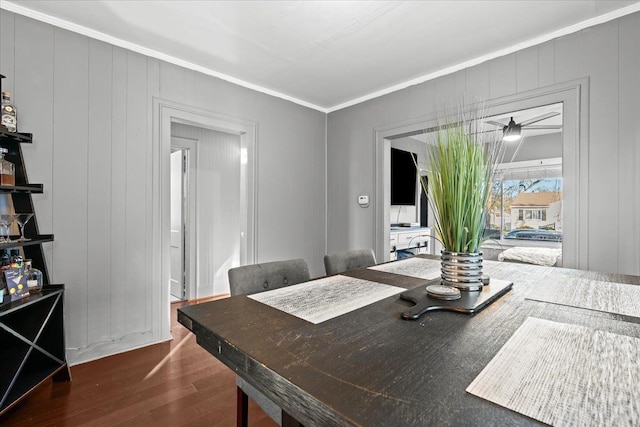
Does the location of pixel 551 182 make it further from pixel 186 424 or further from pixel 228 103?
pixel 186 424

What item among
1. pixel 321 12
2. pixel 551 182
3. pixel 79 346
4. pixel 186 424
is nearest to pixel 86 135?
pixel 79 346

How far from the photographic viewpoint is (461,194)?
1.17 meters

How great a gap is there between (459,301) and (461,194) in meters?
Answer: 0.39

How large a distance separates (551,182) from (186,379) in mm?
6334

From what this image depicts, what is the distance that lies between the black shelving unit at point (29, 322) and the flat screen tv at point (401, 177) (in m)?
4.21

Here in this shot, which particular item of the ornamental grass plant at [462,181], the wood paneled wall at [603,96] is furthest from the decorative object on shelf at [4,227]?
the wood paneled wall at [603,96]

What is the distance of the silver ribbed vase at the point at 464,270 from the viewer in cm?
122

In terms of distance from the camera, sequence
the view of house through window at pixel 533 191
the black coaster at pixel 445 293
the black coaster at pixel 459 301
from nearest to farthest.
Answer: the black coaster at pixel 459 301, the black coaster at pixel 445 293, the view of house through window at pixel 533 191

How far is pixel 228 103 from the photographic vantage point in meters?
3.22

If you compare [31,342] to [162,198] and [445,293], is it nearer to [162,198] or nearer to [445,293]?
[162,198]

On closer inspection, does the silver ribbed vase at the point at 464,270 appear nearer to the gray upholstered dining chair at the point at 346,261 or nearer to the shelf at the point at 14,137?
the gray upholstered dining chair at the point at 346,261

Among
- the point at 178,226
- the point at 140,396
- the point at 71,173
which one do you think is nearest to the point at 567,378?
the point at 140,396

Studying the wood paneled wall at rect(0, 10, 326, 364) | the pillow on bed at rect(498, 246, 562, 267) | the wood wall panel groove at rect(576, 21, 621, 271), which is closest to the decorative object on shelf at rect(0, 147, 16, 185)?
the wood paneled wall at rect(0, 10, 326, 364)

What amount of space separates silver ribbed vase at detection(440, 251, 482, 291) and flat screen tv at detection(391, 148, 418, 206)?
381cm
